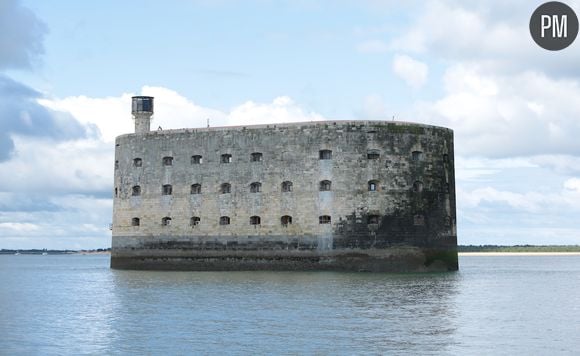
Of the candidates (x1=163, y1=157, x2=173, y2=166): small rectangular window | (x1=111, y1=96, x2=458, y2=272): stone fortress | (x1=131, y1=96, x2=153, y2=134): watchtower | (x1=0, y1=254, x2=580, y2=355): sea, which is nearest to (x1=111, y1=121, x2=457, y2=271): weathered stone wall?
(x1=111, y1=96, x2=458, y2=272): stone fortress

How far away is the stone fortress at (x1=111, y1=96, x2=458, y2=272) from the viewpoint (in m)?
37.6

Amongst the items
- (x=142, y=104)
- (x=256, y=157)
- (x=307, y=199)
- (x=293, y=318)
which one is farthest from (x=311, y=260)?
(x=293, y=318)

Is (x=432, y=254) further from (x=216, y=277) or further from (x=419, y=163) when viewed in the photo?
(x=216, y=277)

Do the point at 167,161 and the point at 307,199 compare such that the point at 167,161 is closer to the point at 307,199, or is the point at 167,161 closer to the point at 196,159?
the point at 196,159

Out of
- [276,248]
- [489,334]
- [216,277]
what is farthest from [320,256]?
[489,334]

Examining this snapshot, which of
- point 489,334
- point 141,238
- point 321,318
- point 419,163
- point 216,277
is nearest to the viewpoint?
point 489,334

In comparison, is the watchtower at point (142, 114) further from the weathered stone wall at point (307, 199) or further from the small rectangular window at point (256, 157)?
the small rectangular window at point (256, 157)

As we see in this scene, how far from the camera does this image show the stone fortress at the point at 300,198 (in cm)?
3762

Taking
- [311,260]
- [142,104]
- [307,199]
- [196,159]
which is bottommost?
[311,260]

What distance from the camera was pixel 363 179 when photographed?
37.6 m

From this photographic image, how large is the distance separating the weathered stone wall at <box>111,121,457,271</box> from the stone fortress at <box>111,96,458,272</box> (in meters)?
0.04

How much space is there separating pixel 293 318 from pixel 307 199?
16604mm

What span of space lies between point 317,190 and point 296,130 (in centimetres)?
276

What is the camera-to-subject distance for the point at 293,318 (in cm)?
2166
